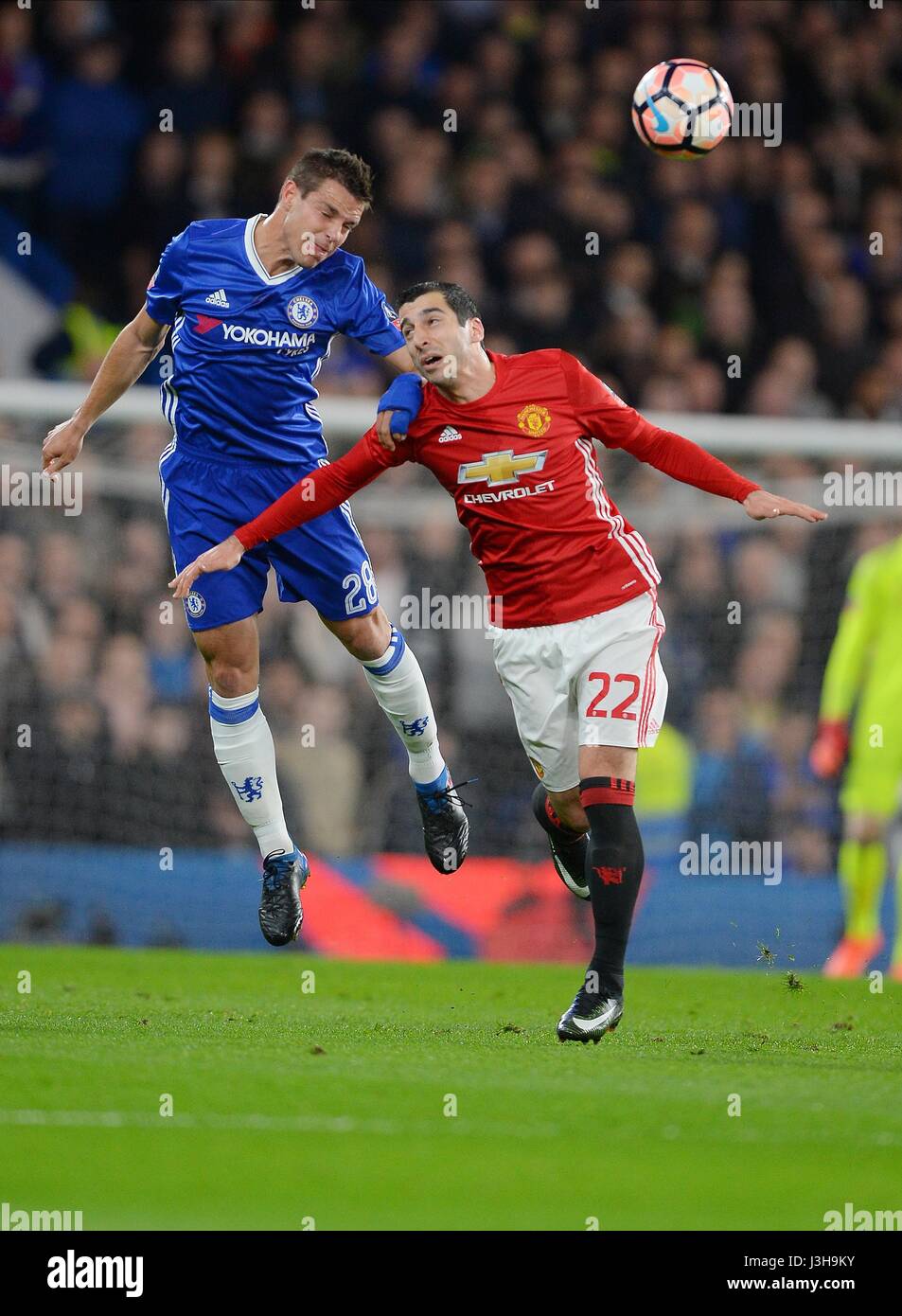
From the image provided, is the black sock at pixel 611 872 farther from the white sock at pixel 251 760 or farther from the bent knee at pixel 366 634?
the white sock at pixel 251 760

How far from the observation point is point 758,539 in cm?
1235

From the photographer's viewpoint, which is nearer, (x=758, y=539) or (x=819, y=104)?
(x=758, y=539)

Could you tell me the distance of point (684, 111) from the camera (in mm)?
7762

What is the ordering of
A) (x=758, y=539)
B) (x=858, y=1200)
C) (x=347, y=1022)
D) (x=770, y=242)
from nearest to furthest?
(x=858, y=1200)
(x=347, y=1022)
(x=758, y=539)
(x=770, y=242)

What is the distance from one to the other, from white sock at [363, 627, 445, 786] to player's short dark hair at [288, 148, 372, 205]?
69.8 inches

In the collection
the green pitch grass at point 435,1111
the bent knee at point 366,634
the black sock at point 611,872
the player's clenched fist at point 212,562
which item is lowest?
the green pitch grass at point 435,1111

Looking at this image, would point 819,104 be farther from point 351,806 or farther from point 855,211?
point 351,806

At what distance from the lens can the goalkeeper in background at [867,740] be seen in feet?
33.8

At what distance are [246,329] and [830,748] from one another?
186 inches

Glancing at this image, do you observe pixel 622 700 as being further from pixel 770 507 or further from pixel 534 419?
pixel 534 419

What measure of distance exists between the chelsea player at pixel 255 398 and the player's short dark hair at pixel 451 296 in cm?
54

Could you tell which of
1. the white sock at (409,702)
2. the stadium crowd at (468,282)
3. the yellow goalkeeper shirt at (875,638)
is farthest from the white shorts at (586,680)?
the stadium crowd at (468,282)

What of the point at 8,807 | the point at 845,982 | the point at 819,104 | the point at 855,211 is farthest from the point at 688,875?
the point at 819,104

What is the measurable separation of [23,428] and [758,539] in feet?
15.5
